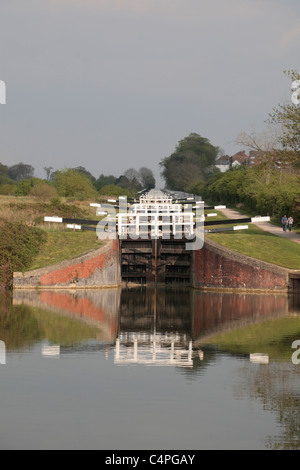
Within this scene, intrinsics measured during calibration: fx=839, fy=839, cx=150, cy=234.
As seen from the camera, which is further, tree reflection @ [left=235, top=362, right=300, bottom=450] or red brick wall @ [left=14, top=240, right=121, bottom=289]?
red brick wall @ [left=14, top=240, right=121, bottom=289]

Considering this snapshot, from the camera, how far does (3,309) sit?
2838 centimetres

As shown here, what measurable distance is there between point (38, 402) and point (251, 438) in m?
4.12

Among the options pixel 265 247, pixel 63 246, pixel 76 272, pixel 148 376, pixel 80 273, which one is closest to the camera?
pixel 148 376

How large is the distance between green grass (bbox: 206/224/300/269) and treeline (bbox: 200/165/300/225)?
13.9 ft

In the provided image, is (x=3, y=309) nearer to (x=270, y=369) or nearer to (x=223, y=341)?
(x=223, y=341)

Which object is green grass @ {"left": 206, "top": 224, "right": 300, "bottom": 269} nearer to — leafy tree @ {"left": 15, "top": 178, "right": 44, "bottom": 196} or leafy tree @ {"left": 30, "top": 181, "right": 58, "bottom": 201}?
leafy tree @ {"left": 30, "top": 181, "right": 58, "bottom": 201}

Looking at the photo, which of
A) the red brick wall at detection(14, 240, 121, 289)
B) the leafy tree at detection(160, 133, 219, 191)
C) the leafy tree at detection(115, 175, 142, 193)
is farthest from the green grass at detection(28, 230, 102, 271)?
the leafy tree at detection(115, 175, 142, 193)

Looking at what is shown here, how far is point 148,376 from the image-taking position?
17.8m

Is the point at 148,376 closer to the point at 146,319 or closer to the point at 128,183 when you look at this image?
the point at 146,319

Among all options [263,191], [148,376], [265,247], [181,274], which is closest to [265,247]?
[265,247]

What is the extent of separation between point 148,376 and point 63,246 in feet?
71.2

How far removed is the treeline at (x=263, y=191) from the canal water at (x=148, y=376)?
20.0m

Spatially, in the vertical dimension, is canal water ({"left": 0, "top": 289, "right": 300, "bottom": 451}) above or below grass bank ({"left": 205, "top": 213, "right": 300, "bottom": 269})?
below

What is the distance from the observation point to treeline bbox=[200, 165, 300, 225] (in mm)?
54438
